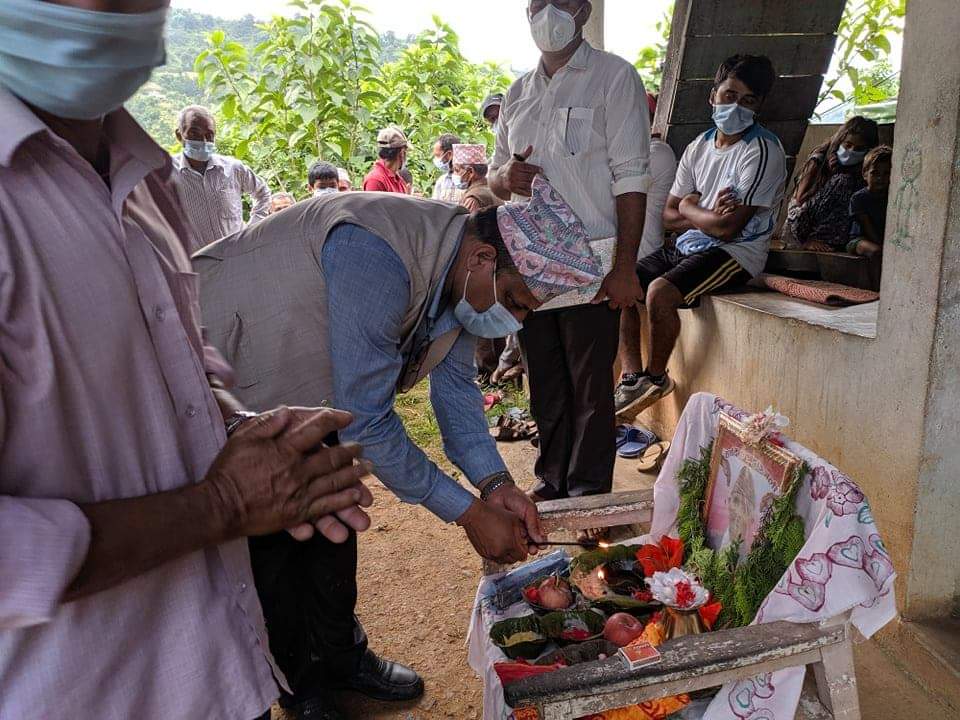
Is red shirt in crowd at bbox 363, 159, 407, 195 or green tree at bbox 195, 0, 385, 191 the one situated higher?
green tree at bbox 195, 0, 385, 191

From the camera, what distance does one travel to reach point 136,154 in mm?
1128

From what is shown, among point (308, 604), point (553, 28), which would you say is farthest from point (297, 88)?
point (308, 604)

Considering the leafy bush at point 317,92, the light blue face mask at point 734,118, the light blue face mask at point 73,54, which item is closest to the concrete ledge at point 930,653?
the light blue face mask at point 734,118

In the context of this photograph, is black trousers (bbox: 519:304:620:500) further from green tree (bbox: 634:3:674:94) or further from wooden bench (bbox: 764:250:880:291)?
green tree (bbox: 634:3:674:94)

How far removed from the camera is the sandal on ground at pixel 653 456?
14.9 ft

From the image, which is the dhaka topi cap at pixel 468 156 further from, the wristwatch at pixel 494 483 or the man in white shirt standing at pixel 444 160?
the wristwatch at pixel 494 483

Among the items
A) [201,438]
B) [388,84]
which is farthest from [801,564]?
[388,84]

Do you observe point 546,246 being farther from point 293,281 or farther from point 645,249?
point 645,249

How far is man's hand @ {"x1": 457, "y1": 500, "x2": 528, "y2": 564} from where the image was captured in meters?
2.19

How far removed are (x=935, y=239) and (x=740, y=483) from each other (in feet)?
3.40

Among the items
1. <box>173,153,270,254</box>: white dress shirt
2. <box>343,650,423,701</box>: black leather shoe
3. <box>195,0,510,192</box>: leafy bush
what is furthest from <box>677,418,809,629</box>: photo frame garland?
<box>195,0,510,192</box>: leafy bush

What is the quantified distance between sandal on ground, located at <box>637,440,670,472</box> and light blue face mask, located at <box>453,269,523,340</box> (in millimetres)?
2539

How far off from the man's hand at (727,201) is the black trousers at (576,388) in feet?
3.08

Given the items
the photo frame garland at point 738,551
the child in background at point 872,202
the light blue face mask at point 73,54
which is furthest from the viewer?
the child in background at point 872,202
